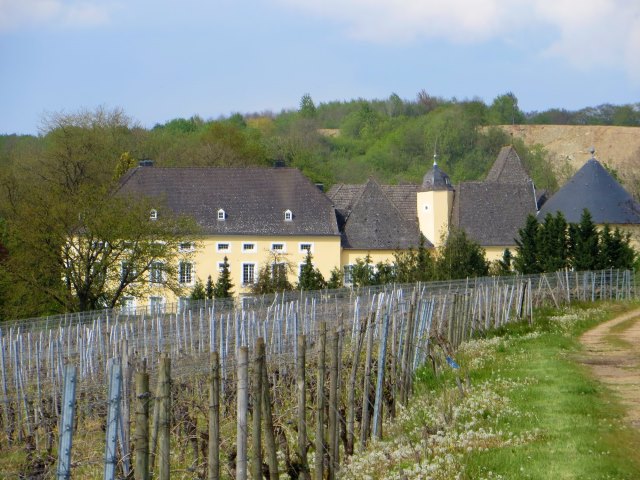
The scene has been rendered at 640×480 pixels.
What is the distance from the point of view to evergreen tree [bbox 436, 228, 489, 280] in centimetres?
4747

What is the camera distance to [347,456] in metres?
11.9

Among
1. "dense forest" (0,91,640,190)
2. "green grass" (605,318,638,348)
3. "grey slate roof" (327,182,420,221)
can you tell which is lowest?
"green grass" (605,318,638,348)

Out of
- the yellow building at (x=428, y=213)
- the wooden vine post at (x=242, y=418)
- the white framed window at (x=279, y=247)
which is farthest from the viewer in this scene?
the yellow building at (x=428, y=213)

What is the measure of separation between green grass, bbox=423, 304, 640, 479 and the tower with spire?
47.6 metres

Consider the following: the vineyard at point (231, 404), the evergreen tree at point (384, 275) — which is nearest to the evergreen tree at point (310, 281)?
the evergreen tree at point (384, 275)

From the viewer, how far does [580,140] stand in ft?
480

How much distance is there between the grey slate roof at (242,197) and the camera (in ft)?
219

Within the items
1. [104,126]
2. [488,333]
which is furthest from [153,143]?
[488,333]

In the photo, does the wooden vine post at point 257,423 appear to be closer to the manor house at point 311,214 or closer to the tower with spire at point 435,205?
the manor house at point 311,214

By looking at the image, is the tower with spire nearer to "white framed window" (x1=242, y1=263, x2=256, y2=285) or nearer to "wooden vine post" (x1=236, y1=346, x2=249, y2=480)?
"white framed window" (x1=242, y1=263, x2=256, y2=285)

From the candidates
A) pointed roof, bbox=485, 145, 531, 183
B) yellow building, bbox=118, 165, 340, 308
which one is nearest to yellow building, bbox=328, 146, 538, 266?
yellow building, bbox=118, 165, 340, 308

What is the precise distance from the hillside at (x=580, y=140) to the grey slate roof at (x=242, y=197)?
206ft

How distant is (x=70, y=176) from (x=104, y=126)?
18303 millimetres

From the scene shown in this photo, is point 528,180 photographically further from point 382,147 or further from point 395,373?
point 395,373
